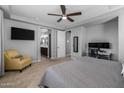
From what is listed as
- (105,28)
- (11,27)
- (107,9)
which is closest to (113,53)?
(105,28)

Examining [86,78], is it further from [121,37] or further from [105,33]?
[105,33]

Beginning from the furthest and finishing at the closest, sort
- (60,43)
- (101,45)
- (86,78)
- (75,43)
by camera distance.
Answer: (60,43) < (75,43) < (101,45) < (86,78)

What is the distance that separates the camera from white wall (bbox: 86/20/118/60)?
13.2 ft

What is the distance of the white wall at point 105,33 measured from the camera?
402 centimetres

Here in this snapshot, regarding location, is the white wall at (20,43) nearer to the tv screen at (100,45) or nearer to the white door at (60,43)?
the white door at (60,43)

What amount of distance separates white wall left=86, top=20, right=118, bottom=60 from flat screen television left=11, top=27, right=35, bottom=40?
352 centimetres

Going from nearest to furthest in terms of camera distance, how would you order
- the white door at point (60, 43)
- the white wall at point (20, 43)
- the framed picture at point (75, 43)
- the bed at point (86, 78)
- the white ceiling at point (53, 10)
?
the bed at point (86, 78) < the white ceiling at point (53, 10) < the white wall at point (20, 43) < the framed picture at point (75, 43) < the white door at point (60, 43)

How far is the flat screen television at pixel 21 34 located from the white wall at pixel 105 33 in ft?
11.5

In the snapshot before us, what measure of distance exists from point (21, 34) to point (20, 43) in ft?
1.55

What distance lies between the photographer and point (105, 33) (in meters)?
4.44

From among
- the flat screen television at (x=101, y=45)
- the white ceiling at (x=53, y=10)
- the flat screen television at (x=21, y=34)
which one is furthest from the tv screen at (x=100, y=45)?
the flat screen television at (x=21, y=34)

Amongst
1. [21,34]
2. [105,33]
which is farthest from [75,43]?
[21,34]
